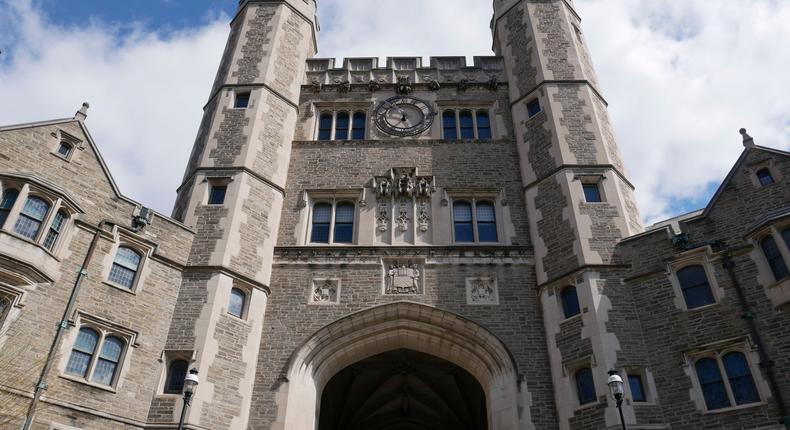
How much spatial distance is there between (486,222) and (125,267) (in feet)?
32.9

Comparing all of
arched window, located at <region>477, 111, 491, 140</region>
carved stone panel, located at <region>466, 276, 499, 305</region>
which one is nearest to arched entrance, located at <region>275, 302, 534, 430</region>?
carved stone panel, located at <region>466, 276, 499, 305</region>

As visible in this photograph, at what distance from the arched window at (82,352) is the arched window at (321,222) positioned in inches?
259

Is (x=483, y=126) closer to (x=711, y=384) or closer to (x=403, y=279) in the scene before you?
(x=403, y=279)

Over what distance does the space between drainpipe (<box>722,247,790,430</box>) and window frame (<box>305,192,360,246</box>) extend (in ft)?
31.5

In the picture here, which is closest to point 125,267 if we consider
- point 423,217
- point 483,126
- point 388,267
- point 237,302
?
point 237,302

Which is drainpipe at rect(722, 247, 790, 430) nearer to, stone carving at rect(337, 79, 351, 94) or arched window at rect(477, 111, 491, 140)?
arched window at rect(477, 111, 491, 140)

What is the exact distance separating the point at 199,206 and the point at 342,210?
4.22 meters

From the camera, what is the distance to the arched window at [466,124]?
70.4 ft

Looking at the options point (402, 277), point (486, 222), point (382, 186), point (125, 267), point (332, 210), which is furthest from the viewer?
point (382, 186)

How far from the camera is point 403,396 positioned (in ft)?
79.4

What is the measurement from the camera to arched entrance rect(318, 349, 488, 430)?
2188 centimetres

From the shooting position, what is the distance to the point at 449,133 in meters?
21.6

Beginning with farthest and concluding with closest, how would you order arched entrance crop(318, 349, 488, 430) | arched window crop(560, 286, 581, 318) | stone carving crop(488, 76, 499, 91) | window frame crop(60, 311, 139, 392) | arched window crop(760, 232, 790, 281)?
stone carving crop(488, 76, 499, 91)
arched entrance crop(318, 349, 488, 430)
arched window crop(560, 286, 581, 318)
arched window crop(760, 232, 790, 281)
window frame crop(60, 311, 139, 392)

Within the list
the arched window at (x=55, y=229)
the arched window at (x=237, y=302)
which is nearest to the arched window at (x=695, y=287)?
the arched window at (x=237, y=302)
